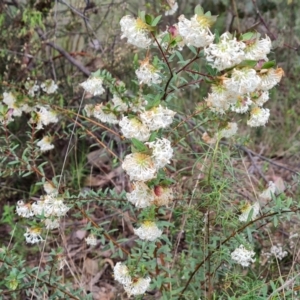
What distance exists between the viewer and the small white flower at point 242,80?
1272 mm

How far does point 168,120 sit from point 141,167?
0.15 meters

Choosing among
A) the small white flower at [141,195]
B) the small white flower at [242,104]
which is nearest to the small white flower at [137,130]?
the small white flower at [141,195]

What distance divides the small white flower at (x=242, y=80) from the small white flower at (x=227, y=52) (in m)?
0.02

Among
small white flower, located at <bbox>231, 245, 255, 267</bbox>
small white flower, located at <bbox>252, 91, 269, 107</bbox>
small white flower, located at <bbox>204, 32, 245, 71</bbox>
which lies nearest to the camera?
small white flower, located at <bbox>204, 32, 245, 71</bbox>

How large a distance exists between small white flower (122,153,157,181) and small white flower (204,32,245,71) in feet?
0.87

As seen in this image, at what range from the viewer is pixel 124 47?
10.4 feet

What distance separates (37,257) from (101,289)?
1.10 feet

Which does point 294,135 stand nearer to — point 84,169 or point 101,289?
point 84,169

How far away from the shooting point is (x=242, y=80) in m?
1.27

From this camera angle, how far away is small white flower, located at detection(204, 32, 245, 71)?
1258 millimetres

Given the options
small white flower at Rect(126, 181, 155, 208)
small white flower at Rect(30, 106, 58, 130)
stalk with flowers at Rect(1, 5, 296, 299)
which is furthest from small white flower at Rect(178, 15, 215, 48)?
small white flower at Rect(30, 106, 58, 130)

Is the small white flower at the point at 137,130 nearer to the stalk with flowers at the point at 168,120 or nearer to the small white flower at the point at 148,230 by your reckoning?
the stalk with flowers at the point at 168,120

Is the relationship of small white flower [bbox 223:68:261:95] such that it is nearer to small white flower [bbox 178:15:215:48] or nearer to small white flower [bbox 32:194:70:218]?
small white flower [bbox 178:15:215:48]

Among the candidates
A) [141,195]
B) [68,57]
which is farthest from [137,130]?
[68,57]
